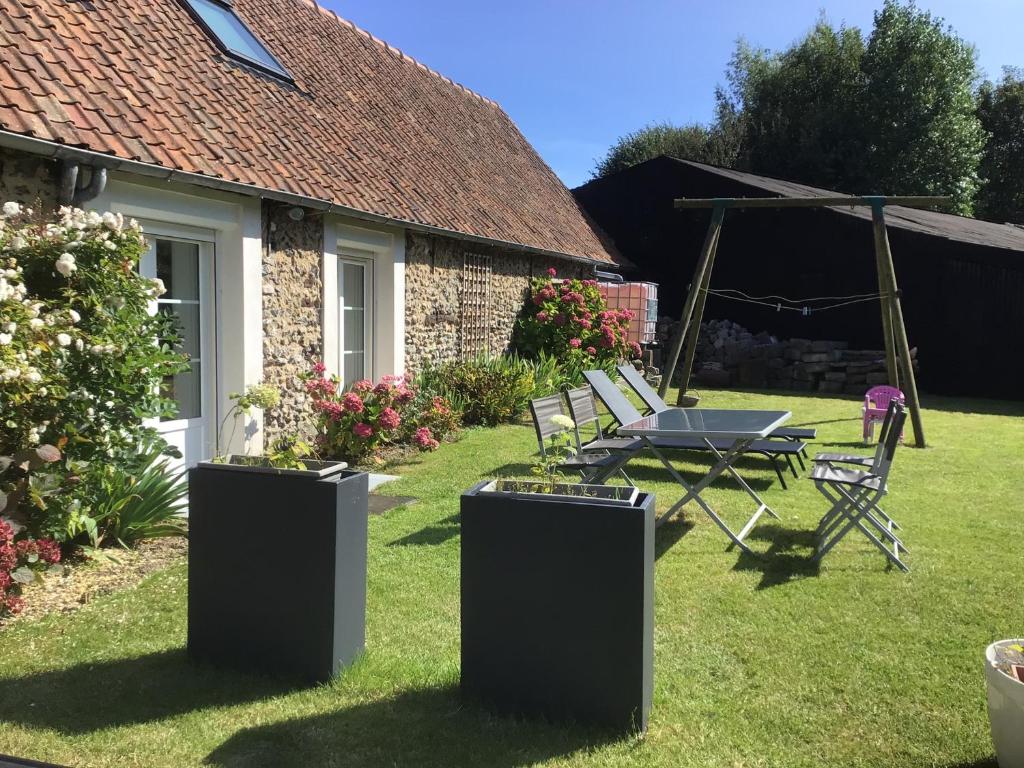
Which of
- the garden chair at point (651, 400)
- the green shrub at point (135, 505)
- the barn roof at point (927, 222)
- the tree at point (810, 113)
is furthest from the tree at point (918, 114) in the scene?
the green shrub at point (135, 505)

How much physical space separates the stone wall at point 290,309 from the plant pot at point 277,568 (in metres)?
3.85

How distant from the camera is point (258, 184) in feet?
21.2

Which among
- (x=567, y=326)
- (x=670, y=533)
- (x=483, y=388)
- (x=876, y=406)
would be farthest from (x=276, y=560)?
(x=567, y=326)

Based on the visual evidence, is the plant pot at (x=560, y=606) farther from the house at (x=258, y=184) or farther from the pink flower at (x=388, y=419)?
the pink flower at (x=388, y=419)

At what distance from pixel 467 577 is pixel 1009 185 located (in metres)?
34.2

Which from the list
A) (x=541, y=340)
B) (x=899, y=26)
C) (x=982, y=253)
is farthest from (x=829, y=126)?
(x=541, y=340)

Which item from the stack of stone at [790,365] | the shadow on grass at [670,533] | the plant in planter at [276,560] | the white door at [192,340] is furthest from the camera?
the stack of stone at [790,365]

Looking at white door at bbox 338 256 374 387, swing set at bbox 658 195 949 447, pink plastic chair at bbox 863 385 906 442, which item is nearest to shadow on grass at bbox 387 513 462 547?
white door at bbox 338 256 374 387

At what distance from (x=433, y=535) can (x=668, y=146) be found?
29779mm

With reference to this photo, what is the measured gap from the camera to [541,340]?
1288cm

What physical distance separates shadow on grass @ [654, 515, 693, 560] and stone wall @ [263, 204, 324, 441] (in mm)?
3752

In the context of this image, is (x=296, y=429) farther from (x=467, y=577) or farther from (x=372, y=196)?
(x=467, y=577)

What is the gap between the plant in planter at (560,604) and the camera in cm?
277

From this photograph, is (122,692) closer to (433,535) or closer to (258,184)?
(433,535)
